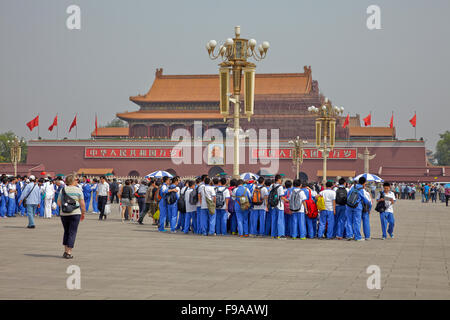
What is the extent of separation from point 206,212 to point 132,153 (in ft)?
133

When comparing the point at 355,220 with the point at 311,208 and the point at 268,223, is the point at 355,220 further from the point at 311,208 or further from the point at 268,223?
the point at 268,223

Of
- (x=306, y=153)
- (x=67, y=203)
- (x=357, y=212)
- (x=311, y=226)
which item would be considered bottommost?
(x=311, y=226)

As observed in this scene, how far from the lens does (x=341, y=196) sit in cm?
1267

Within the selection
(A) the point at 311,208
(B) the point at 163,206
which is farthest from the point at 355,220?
(B) the point at 163,206

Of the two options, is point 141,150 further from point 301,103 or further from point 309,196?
point 309,196

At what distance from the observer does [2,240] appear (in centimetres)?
1172

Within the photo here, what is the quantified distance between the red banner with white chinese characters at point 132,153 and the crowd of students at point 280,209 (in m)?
38.8

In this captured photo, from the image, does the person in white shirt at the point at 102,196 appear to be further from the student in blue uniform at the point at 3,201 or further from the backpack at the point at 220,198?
the backpack at the point at 220,198

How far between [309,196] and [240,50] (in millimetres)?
5056

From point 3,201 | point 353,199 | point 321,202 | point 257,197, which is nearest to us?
point 353,199

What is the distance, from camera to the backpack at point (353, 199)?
12.4 m

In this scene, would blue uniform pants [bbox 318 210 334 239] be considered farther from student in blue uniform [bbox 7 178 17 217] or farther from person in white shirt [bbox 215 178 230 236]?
student in blue uniform [bbox 7 178 17 217]

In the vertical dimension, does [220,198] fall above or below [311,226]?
above
